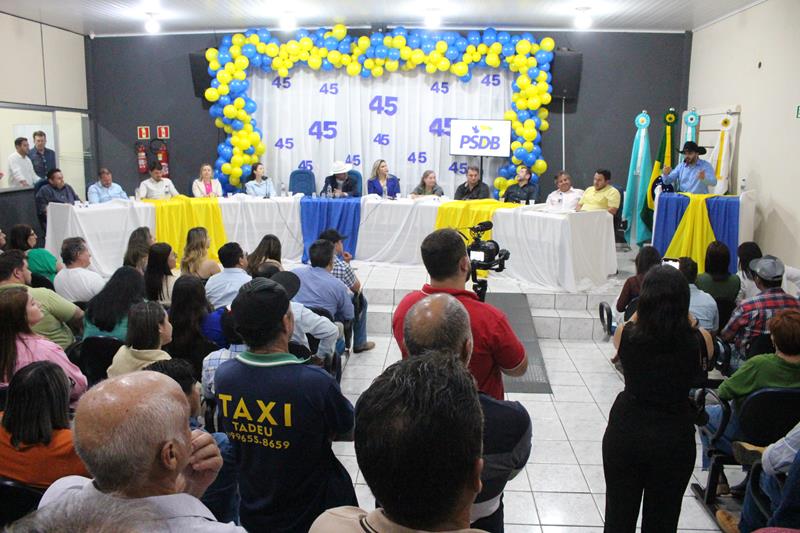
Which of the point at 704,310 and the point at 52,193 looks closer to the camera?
the point at 704,310

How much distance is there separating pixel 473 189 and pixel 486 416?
6.71m

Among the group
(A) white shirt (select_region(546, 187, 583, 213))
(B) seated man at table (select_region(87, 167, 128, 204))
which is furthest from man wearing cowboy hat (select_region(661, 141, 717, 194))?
(B) seated man at table (select_region(87, 167, 128, 204))

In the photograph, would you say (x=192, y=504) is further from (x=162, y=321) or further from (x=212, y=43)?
(x=212, y=43)

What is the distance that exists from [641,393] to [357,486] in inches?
72.5

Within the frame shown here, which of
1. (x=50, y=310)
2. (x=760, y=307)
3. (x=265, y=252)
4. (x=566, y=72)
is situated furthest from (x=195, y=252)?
(x=566, y=72)

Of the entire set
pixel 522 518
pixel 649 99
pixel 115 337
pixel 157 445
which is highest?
pixel 649 99

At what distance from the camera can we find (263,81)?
9.77 meters

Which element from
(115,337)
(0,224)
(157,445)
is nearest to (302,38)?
(0,224)

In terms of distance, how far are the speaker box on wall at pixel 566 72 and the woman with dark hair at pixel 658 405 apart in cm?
743

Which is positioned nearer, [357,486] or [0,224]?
[357,486]

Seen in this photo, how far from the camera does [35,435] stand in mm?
2031

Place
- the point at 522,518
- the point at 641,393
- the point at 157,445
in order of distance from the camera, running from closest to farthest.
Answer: the point at 157,445 → the point at 641,393 → the point at 522,518

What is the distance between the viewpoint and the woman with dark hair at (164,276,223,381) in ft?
10.6

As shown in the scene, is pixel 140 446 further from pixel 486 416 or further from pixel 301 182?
pixel 301 182
